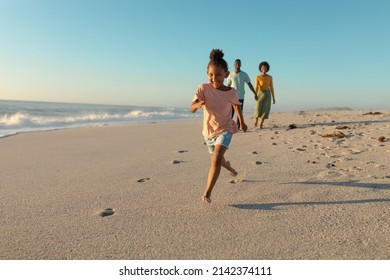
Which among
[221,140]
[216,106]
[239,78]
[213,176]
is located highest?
[239,78]

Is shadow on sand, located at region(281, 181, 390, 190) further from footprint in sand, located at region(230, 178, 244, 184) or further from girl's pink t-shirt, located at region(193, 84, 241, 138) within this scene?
girl's pink t-shirt, located at region(193, 84, 241, 138)

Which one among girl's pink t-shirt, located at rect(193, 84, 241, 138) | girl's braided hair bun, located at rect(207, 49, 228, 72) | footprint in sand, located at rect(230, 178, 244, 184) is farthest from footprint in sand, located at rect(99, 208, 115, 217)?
girl's braided hair bun, located at rect(207, 49, 228, 72)

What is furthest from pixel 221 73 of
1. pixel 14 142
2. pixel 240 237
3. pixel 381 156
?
pixel 14 142

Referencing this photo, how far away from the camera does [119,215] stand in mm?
2398

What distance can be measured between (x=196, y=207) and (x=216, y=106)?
101cm

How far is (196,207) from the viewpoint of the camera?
8.36 feet

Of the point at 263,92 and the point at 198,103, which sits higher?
the point at 263,92

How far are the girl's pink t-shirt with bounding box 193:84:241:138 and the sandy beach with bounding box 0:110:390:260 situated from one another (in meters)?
0.62

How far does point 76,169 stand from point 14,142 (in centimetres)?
360

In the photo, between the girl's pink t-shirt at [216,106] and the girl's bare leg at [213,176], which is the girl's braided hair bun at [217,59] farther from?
the girl's bare leg at [213,176]

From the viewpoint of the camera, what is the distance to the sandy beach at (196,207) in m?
1.86

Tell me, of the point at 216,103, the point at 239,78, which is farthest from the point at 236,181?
the point at 239,78

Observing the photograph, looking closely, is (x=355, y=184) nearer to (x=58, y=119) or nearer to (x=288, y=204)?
(x=288, y=204)

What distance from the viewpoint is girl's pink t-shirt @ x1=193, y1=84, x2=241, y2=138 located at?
289cm
